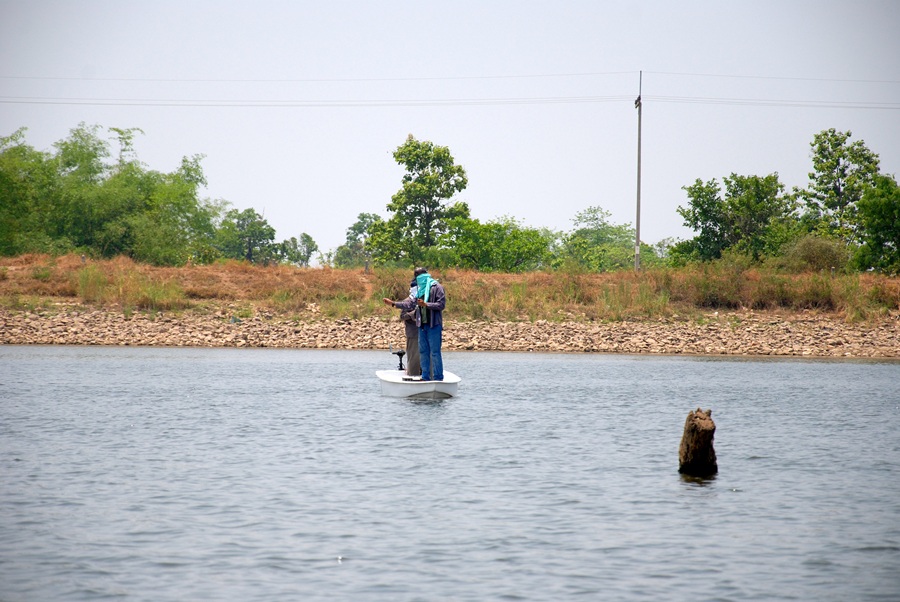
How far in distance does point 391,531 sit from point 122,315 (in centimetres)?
3722

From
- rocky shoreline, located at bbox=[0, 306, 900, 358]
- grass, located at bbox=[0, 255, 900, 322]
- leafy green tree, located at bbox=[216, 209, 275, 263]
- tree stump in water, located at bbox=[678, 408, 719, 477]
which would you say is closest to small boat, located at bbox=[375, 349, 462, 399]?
tree stump in water, located at bbox=[678, 408, 719, 477]

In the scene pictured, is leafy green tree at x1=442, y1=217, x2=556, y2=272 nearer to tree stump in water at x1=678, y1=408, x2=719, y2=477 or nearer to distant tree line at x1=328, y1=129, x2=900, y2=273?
distant tree line at x1=328, y1=129, x2=900, y2=273

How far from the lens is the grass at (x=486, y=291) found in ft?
157

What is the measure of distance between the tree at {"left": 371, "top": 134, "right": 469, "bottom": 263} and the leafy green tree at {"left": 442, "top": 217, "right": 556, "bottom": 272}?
2.23 meters

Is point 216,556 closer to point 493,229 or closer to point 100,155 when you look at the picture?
point 493,229

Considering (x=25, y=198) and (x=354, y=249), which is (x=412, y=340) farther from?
(x=354, y=249)

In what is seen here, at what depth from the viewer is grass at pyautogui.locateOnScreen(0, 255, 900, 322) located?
157 ft

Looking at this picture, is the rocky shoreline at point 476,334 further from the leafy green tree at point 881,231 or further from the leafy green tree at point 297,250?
the leafy green tree at point 297,250

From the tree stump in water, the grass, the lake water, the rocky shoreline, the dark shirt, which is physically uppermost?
the grass

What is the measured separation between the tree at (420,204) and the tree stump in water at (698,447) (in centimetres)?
5883

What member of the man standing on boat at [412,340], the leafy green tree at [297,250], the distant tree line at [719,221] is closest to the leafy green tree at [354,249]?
the leafy green tree at [297,250]

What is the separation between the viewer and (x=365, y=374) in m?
31.8

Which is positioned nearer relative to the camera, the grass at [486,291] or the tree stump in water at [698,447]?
the tree stump in water at [698,447]

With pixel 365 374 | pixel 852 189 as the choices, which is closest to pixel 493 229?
pixel 852 189
